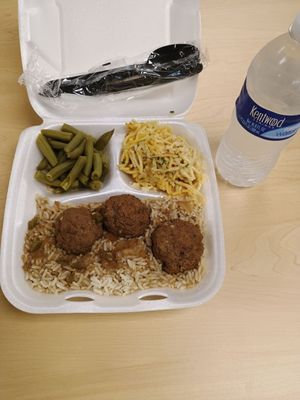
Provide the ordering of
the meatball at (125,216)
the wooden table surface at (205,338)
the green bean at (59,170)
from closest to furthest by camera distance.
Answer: the wooden table surface at (205,338)
the meatball at (125,216)
the green bean at (59,170)

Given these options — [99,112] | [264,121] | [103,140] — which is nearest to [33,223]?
[103,140]

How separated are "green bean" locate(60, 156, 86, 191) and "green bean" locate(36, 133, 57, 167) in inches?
2.9

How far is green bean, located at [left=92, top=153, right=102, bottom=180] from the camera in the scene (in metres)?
1.16

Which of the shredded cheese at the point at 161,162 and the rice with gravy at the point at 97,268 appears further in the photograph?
the shredded cheese at the point at 161,162

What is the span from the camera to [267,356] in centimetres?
101

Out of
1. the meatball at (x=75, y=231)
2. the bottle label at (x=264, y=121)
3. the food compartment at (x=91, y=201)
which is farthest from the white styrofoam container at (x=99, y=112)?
the bottle label at (x=264, y=121)

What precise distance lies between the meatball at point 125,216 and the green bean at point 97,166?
11 centimetres

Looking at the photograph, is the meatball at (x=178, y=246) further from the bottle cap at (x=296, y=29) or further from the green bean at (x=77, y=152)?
the bottle cap at (x=296, y=29)

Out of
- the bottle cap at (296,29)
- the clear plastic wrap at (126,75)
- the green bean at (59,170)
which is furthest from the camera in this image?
the clear plastic wrap at (126,75)

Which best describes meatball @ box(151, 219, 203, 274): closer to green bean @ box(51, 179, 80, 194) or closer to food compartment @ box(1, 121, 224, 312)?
food compartment @ box(1, 121, 224, 312)

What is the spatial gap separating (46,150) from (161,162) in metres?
0.39

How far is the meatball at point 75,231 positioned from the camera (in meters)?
1.03

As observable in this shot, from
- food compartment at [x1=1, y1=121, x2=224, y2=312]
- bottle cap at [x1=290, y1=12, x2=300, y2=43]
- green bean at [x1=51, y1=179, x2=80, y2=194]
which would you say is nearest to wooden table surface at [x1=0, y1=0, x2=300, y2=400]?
food compartment at [x1=1, y1=121, x2=224, y2=312]

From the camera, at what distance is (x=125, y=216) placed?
3.46 feet
